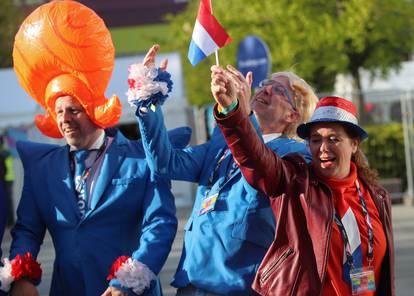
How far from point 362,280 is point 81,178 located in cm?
145

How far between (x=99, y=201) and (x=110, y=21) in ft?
170

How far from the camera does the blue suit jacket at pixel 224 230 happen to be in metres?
4.31

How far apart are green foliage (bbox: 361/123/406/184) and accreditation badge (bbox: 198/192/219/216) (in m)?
15.0

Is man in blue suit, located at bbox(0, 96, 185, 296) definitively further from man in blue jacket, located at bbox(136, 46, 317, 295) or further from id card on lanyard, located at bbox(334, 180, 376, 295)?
id card on lanyard, located at bbox(334, 180, 376, 295)

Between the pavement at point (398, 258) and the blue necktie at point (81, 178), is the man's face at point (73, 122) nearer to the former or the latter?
the blue necktie at point (81, 178)

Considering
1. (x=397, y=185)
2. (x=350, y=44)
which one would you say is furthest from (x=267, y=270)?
(x=350, y=44)

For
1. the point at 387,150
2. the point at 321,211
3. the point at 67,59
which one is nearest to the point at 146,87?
the point at 67,59

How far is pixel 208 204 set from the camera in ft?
14.6

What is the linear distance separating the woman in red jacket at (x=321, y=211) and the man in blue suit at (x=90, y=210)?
72cm

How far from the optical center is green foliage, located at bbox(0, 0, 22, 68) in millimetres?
29516

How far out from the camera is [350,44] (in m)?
25.6

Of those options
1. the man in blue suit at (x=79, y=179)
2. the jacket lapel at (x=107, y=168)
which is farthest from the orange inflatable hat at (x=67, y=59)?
the jacket lapel at (x=107, y=168)

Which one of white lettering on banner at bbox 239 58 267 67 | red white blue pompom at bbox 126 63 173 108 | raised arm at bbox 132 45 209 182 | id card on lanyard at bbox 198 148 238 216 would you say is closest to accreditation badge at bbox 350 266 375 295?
id card on lanyard at bbox 198 148 238 216

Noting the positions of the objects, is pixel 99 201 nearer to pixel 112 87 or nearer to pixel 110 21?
pixel 112 87
